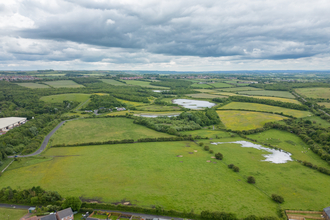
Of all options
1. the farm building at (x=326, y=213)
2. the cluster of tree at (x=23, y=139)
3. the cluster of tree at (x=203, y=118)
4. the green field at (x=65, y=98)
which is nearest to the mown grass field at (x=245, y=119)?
the cluster of tree at (x=203, y=118)

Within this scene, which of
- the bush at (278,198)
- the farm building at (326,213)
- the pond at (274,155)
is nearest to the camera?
the farm building at (326,213)

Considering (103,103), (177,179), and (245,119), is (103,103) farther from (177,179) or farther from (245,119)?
(177,179)

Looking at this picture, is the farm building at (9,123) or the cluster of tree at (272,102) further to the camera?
the cluster of tree at (272,102)

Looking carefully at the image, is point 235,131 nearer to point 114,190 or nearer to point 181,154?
point 181,154

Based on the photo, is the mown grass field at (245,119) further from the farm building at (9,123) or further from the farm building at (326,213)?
the farm building at (9,123)

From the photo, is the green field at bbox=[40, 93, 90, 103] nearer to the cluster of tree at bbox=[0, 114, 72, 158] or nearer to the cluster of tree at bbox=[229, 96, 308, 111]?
the cluster of tree at bbox=[0, 114, 72, 158]

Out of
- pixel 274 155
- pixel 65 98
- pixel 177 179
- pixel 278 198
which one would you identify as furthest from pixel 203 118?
pixel 65 98

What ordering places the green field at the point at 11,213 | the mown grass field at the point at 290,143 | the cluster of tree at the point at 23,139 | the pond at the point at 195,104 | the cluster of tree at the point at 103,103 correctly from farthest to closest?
the pond at the point at 195,104 < the cluster of tree at the point at 103,103 < the cluster of tree at the point at 23,139 < the mown grass field at the point at 290,143 < the green field at the point at 11,213

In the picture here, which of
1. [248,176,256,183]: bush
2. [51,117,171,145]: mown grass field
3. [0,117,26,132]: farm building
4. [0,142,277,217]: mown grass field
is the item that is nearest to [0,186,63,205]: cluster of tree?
[0,142,277,217]: mown grass field
